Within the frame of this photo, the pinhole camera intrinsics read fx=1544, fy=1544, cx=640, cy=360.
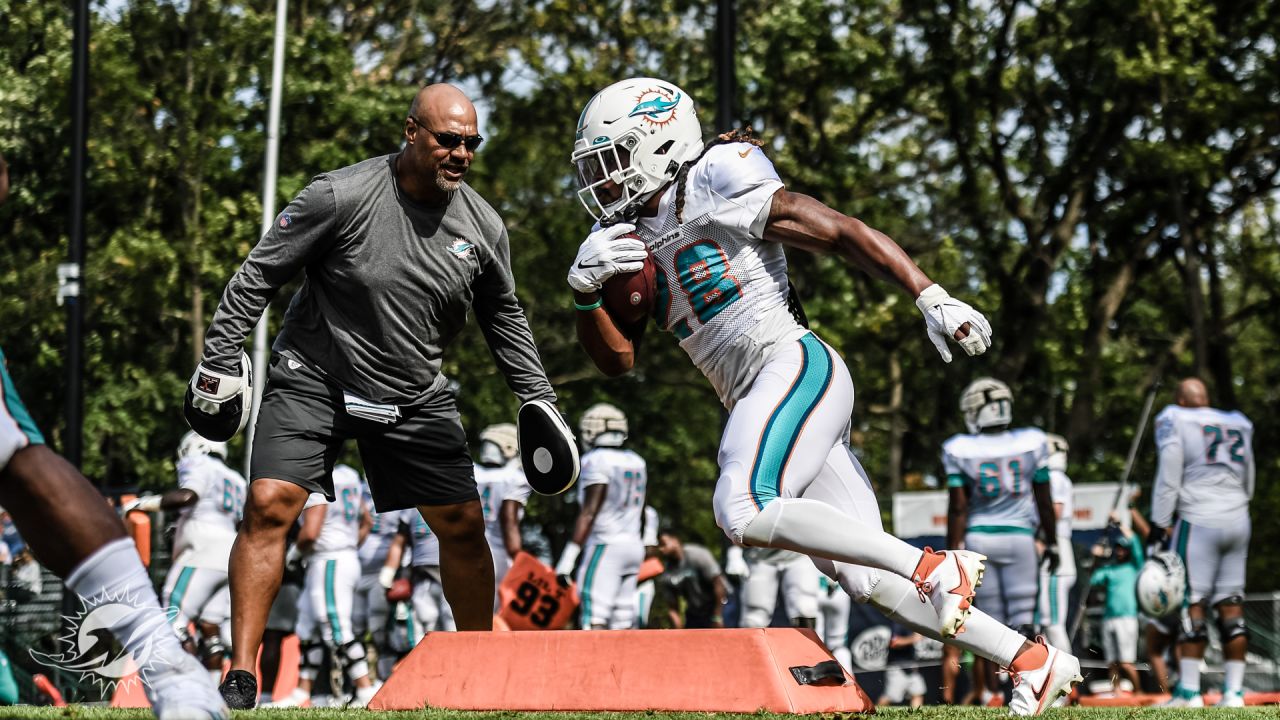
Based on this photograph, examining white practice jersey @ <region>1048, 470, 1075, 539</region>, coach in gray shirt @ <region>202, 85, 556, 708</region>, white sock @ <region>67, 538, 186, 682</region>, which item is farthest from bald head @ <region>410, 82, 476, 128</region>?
white practice jersey @ <region>1048, 470, 1075, 539</region>

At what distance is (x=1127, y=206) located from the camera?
68.9ft

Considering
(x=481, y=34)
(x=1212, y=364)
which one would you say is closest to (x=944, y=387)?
(x=1212, y=364)

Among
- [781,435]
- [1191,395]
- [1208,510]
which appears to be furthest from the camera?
[1191,395]

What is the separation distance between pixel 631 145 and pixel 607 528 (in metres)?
7.75

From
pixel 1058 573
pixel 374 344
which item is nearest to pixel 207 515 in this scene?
pixel 374 344

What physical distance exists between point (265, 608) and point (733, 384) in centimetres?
186

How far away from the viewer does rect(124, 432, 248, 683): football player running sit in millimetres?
11055

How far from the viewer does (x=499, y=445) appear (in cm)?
1305

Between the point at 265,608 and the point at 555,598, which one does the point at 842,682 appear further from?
the point at 555,598

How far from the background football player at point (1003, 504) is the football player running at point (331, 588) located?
4507mm

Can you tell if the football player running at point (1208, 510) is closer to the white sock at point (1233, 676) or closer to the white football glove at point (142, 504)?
→ the white sock at point (1233, 676)

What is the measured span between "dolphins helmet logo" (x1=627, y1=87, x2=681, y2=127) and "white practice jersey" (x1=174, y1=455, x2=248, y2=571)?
21.8 ft

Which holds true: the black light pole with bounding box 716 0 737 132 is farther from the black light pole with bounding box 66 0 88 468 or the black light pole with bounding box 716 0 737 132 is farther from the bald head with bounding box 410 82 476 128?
the black light pole with bounding box 66 0 88 468

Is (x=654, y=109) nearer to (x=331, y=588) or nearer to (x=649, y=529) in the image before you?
(x=331, y=588)
